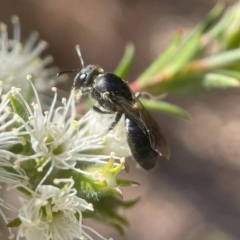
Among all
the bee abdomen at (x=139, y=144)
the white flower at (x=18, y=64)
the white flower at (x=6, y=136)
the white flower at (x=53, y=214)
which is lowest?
the white flower at (x=53, y=214)

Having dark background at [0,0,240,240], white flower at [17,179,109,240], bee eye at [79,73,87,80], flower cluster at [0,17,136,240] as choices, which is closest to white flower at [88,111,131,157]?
flower cluster at [0,17,136,240]

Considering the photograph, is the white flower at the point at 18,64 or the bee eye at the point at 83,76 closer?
the bee eye at the point at 83,76

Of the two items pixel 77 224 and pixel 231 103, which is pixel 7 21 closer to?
pixel 231 103

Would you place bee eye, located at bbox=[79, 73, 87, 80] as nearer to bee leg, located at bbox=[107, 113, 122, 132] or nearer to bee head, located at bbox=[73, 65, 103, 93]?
bee head, located at bbox=[73, 65, 103, 93]

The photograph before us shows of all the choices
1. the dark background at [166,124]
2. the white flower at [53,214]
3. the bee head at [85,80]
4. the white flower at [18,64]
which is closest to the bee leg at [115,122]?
the bee head at [85,80]

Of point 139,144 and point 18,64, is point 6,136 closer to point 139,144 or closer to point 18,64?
point 139,144

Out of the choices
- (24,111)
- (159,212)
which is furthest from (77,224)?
(159,212)

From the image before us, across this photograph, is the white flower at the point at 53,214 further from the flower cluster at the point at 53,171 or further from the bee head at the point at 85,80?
the bee head at the point at 85,80
